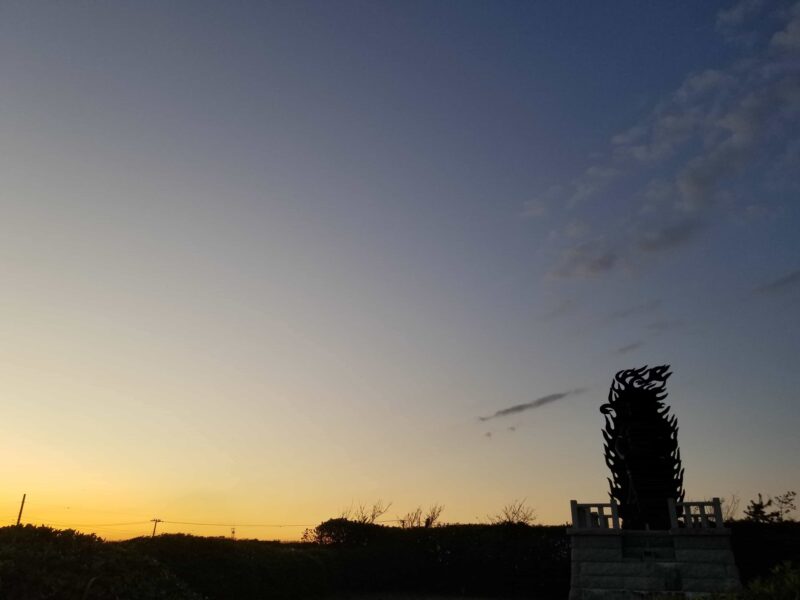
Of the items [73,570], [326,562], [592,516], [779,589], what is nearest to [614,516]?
[592,516]

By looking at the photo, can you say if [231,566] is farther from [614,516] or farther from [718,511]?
[718,511]

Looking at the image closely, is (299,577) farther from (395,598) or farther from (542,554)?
(542,554)

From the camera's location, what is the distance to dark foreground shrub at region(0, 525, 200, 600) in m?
8.23

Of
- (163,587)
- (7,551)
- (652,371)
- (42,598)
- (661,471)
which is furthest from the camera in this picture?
(652,371)

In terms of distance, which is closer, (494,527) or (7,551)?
(7,551)

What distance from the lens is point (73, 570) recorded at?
8867mm

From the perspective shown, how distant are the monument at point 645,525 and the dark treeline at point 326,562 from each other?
3.23 metres

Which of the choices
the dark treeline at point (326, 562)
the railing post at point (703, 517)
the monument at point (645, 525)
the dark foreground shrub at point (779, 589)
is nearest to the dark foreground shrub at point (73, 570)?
the dark treeline at point (326, 562)

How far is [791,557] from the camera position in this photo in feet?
77.8

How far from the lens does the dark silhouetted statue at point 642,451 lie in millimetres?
25922

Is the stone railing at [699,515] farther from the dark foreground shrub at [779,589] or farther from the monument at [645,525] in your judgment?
the dark foreground shrub at [779,589]

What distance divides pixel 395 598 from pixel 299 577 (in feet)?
18.4

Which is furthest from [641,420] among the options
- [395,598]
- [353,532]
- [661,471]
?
[353,532]

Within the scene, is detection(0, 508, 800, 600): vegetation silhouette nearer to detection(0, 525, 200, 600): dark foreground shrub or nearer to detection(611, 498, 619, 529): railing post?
detection(0, 525, 200, 600): dark foreground shrub
